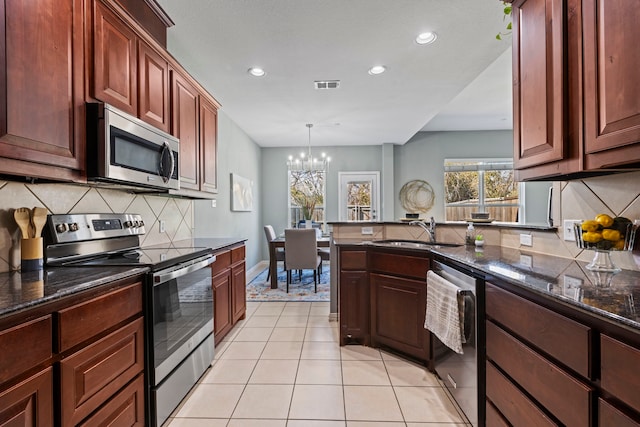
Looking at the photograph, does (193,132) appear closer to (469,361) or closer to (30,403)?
(30,403)

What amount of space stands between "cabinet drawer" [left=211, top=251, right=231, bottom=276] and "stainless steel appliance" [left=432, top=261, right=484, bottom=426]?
1.72 meters

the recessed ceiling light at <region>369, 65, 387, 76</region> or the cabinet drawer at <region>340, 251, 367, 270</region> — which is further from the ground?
the recessed ceiling light at <region>369, 65, 387, 76</region>

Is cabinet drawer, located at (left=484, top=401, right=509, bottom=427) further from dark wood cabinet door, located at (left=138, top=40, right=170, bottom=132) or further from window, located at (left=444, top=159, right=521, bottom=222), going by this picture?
window, located at (left=444, top=159, right=521, bottom=222)

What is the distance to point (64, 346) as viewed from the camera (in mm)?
1023

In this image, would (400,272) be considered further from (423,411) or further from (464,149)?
(464,149)

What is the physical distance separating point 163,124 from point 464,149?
598 cm

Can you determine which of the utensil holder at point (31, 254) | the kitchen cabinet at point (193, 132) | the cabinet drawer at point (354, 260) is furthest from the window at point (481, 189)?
the utensil holder at point (31, 254)

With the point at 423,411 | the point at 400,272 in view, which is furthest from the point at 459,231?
the point at 423,411

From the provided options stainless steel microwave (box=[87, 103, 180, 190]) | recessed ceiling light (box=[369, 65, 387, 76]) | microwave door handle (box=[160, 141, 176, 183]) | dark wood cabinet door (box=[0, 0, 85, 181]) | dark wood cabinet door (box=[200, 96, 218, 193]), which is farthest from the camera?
recessed ceiling light (box=[369, 65, 387, 76])

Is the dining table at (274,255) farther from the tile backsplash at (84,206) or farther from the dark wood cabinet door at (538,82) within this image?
the dark wood cabinet door at (538,82)

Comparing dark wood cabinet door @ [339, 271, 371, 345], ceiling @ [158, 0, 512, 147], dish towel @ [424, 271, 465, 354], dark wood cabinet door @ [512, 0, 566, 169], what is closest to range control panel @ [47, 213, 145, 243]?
ceiling @ [158, 0, 512, 147]

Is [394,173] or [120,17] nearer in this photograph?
[120,17]

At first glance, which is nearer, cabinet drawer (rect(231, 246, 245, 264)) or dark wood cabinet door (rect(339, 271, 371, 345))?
dark wood cabinet door (rect(339, 271, 371, 345))

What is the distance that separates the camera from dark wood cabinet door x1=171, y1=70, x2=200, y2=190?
7.43ft
